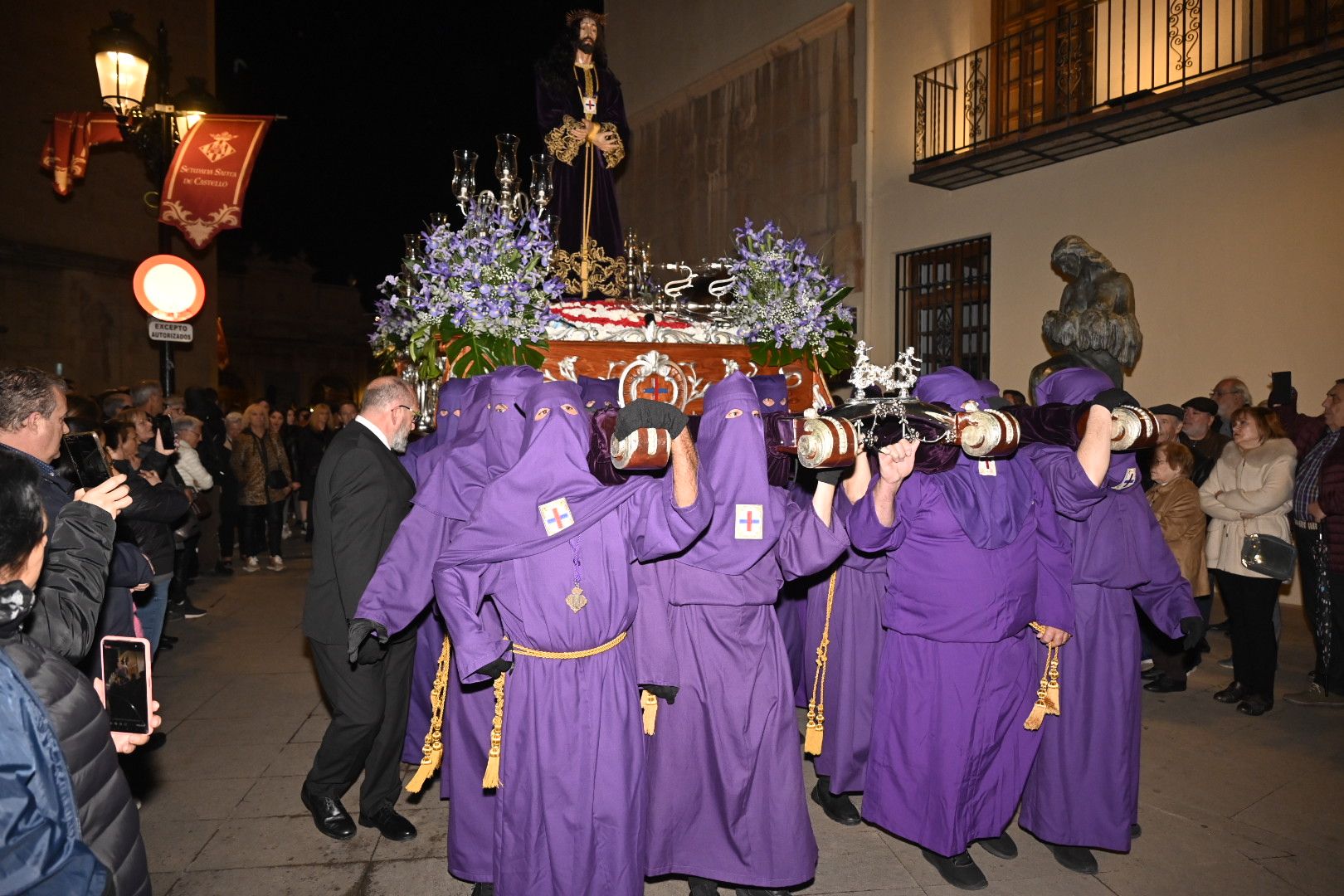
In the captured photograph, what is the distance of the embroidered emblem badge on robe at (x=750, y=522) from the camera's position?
11.1ft

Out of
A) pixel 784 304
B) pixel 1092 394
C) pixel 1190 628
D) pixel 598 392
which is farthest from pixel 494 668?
pixel 784 304

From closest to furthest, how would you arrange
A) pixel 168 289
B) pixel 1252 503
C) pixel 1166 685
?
1. pixel 1252 503
2. pixel 1166 685
3. pixel 168 289

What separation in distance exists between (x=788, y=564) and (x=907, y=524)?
632 millimetres

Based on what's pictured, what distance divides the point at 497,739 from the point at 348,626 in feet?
3.95

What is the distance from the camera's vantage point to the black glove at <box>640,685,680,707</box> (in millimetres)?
3592

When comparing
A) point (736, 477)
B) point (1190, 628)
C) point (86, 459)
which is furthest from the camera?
point (1190, 628)

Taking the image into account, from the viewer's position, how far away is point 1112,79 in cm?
1055

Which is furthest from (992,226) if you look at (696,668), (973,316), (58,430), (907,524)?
(58,430)

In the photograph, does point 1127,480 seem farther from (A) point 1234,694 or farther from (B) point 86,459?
(B) point 86,459

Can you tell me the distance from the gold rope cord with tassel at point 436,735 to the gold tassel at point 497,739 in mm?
294

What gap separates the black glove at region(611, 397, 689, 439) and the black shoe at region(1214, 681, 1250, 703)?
5479 mm

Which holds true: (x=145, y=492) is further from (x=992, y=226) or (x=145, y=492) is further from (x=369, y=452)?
(x=992, y=226)

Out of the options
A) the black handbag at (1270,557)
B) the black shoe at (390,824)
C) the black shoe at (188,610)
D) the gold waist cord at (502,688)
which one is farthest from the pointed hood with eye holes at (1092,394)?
the black shoe at (188,610)

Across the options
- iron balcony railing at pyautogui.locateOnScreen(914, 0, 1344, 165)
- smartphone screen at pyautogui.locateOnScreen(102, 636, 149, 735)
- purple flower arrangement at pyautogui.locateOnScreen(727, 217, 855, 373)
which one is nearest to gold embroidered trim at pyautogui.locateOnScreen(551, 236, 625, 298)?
purple flower arrangement at pyautogui.locateOnScreen(727, 217, 855, 373)
